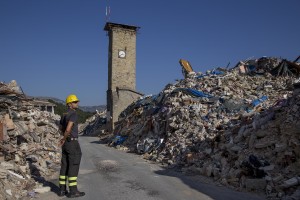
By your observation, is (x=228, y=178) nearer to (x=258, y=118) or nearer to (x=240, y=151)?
(x=240, y=151)

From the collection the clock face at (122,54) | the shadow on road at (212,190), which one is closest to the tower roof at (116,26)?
the clock face at (122,54)

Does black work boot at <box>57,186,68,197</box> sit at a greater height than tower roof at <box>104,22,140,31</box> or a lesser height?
lesser

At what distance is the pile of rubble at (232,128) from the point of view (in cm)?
675

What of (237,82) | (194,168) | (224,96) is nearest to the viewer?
(194,168)

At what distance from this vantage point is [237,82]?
17.1 metres

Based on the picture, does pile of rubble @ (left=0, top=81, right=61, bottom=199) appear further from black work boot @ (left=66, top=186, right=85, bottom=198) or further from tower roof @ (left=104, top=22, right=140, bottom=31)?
tower roof @ (left=104, top=22, right=140, bottom=31)

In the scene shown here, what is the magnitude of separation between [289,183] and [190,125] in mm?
6738

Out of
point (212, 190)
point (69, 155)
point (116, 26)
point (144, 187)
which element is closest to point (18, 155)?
point (69, 155)

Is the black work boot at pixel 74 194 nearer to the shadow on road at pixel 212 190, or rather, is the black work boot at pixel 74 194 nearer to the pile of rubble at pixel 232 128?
the shadow on road at pixel 212 190

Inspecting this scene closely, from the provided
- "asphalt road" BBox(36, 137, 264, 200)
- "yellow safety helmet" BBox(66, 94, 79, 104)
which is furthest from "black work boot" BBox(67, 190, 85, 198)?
"yellow safety helmet" BBox(66, 94, 79, 104)

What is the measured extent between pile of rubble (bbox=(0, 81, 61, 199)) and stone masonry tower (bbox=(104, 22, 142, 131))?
15.3 metres

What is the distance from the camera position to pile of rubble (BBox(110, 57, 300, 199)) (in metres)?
6.75

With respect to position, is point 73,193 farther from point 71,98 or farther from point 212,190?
point 212,190

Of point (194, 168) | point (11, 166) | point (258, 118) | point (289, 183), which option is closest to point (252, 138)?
point (258, 118)
